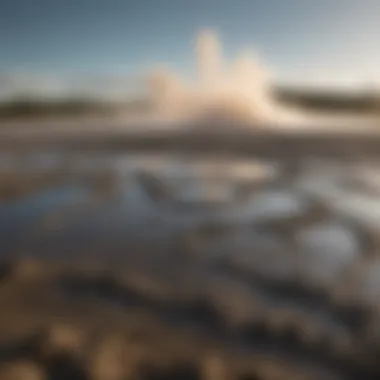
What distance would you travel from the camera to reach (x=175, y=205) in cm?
201

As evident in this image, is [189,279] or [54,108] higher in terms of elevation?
[54,108]

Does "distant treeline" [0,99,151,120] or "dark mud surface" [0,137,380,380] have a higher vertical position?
"distant treeline" [0,99,151,120]

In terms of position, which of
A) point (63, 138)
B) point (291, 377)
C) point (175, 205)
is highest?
point (63, 138)

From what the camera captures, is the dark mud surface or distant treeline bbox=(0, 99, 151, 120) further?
A: distant treeline bbox=(0, 99, 151, 120)

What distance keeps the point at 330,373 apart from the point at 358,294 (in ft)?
1.17

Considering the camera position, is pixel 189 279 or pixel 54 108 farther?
pixel 54 108

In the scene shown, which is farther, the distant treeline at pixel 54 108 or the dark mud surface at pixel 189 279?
the distant treeline at pixel 54 108

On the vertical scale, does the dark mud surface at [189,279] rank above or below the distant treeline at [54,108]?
below

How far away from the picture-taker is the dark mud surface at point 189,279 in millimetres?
909

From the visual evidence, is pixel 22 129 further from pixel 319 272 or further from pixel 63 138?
pixel 319 272

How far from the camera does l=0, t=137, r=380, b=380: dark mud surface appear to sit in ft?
2.98

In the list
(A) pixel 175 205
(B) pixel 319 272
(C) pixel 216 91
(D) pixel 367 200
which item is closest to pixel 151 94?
(C) pixel 216 91

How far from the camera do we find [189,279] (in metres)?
1.27

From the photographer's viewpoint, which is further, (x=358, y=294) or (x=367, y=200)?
(x=367, y=200)
